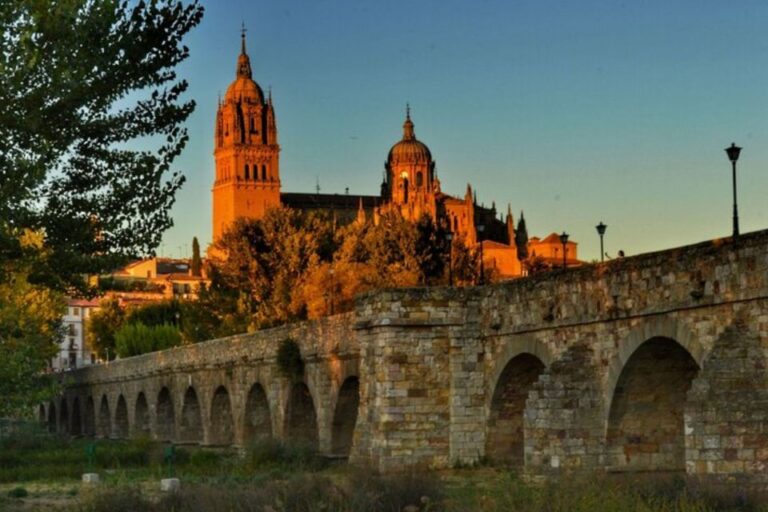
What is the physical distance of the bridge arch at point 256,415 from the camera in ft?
150

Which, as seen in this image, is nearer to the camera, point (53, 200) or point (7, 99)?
point (7, 99)

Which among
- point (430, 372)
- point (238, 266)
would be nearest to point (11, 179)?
point (430, 372)

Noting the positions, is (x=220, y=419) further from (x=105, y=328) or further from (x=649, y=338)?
(x=105, y=328)

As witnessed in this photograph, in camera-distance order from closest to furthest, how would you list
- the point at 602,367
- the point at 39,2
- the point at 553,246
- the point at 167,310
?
the point at 39,2
the point at 602,367
the point at 167,310
the point at 553,246

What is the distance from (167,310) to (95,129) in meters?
82.4

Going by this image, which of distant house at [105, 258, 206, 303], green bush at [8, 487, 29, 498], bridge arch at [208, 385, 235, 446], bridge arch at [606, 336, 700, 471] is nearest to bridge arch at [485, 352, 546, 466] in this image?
bridge arch at [606, 336, 700, 471]

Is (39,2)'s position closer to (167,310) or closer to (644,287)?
(644,287)

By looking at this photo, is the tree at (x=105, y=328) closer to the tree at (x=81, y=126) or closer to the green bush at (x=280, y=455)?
the green bush at (x=280, y=455)

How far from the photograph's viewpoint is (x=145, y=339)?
90562mm

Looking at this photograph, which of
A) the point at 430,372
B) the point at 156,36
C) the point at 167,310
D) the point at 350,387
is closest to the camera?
the point at 156,36

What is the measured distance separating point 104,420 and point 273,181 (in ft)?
315

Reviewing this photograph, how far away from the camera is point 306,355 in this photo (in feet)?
130

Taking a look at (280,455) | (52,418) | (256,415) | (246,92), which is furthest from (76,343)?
(280,455)

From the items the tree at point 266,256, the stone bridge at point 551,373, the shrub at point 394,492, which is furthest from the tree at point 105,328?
the shrub at point 394,492
